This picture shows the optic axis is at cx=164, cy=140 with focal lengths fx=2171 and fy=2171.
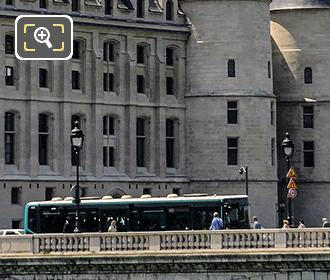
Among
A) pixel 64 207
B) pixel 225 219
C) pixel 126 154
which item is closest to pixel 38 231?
pixel 64 207

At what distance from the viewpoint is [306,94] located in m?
125

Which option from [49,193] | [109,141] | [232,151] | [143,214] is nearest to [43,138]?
[49,193]

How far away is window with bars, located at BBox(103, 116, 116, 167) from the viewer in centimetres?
11538

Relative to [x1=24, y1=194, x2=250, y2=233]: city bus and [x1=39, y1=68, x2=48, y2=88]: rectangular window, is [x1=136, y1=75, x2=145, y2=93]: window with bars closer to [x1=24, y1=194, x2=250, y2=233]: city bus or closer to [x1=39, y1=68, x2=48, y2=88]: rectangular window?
[x1=39, y1=68, x2=48, y2=88]: rectangular window

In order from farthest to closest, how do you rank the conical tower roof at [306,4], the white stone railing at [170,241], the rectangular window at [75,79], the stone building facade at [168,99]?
1. the conical tower roof at [306,4]
2. the rectangular window at [75,79]
3. the stone building facade at [168,99]
4. the white stone railing at [170,241]

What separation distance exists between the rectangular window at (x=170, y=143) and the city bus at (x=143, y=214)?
34.5 metres

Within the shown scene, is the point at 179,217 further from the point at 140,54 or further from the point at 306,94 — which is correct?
the point at 306,94

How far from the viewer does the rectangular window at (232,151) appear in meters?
118

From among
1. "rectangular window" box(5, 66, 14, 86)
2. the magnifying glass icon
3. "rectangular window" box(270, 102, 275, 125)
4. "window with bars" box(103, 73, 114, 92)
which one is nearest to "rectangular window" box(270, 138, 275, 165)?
"rectangular window" box(270, 102, 275, 125)

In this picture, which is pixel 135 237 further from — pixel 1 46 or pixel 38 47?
pixel 1 46

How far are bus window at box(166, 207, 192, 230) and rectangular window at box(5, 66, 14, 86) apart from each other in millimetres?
29066

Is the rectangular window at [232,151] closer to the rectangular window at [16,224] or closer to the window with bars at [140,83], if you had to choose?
the window with bars at [140,83]

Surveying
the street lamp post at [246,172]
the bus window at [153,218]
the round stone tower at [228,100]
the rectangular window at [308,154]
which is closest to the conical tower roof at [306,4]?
the round stone tower at [228,100]

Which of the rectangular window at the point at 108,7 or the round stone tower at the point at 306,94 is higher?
the rectangular window at the point at 108,7
